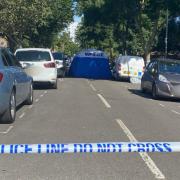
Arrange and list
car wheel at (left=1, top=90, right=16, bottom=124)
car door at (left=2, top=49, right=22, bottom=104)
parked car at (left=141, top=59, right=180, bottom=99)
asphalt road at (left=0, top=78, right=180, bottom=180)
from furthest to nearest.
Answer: parked car at (left=141, top=59, right=180, bottom=99) < car door at (left=2, top=49, right=22, bottom=104) < car wheel at (left=1, top=90, right=16, bottom=124) < asphalt road at (left=0, top=78, right=180, bottom=180)

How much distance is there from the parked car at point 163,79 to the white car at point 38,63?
3818 mm

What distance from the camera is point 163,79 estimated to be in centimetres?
1898

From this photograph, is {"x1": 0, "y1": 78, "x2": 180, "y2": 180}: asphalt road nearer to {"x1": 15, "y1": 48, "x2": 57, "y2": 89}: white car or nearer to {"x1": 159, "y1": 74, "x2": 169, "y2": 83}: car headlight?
{"x1": 159, "y1": 74, "x2": 169, "y2": 83}: car headlight

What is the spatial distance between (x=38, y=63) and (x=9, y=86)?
9.74 meters

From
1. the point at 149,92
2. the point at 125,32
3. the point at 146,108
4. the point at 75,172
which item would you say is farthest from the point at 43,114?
the point at 125,32

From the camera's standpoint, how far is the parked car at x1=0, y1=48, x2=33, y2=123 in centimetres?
1067

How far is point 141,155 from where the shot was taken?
812 cm

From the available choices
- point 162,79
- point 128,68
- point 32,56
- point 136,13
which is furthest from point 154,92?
point 136,13

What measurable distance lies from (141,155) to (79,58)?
1160 inches

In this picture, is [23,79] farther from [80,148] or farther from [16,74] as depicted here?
[80,148]

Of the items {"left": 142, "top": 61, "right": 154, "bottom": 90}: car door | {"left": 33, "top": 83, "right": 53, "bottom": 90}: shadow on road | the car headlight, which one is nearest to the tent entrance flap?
{"left": 33, "top": 83, "right": 53, "bottom": 90}: shadow on road

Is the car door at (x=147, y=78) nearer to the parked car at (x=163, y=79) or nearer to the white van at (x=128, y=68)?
the parked car at (x=163, y=79)

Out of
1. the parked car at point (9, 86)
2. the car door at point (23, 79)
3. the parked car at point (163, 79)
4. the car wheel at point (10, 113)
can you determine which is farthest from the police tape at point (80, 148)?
the parked car at point (163, 79)

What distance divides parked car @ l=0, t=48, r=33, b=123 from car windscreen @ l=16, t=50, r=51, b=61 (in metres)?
7.45
